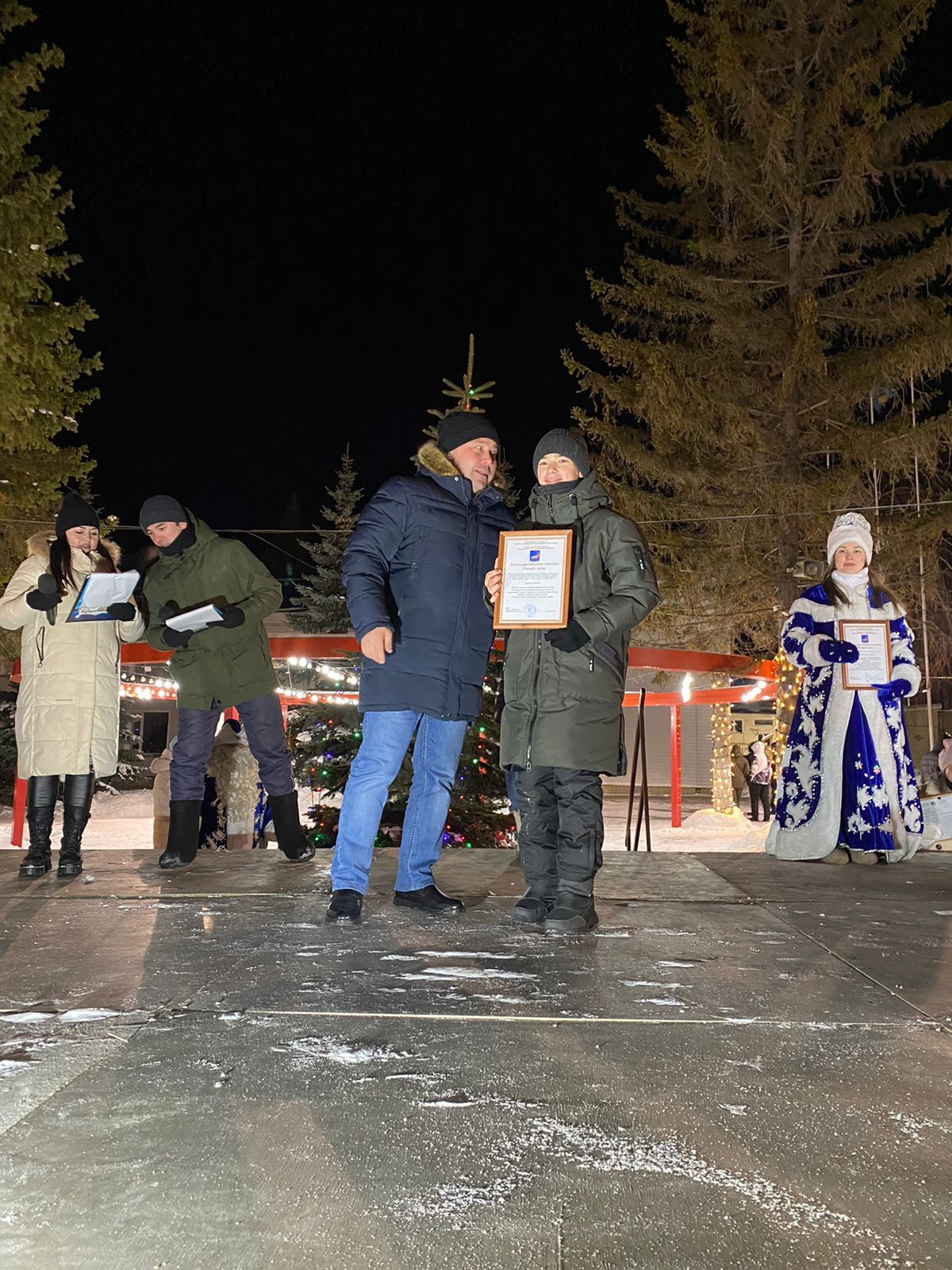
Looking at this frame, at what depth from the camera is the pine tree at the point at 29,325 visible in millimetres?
15617

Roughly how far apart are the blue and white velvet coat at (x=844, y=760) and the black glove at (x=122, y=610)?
3434mm

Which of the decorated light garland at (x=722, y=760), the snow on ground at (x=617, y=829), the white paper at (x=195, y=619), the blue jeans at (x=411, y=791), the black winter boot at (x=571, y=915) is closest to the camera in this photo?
the black winter boot at (x=571, y=915)

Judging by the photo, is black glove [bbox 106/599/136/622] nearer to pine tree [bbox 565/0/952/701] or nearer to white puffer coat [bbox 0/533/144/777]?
white puffer coat [bbox 0/533/144/777]

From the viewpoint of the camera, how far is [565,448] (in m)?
3.76

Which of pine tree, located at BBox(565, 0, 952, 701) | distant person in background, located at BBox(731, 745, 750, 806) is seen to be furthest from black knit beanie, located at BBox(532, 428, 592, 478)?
distant person in background, located at BBox(731, 745, 750, 806)

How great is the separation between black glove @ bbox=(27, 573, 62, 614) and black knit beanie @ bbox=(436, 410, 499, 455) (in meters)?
2.01

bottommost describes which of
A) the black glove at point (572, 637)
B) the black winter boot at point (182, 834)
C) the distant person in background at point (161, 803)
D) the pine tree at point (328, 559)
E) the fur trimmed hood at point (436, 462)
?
the distant person in background at point (161, 803)

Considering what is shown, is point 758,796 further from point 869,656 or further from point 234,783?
point 869,656

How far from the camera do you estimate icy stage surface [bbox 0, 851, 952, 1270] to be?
127 centimetres

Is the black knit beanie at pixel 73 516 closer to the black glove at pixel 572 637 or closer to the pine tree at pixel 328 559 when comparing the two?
the black glove at pixel 572 637

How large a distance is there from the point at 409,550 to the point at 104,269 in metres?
28.8

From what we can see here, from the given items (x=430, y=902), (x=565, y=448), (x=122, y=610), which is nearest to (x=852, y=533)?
(x=565, y=448)

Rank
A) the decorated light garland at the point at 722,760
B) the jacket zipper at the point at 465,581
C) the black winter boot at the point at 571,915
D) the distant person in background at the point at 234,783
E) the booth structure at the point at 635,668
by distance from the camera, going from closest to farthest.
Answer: the black winter boot at the point at 571,915
the jacket zipper at the point at 465,581
the distant person in background at the point at 234,783
the booth structure at the point at 635,668
the decorated light garland at the point at 722,760

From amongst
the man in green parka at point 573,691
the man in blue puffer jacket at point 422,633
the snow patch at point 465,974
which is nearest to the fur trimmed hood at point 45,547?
the man in blue puffer jacket at point 422,633
